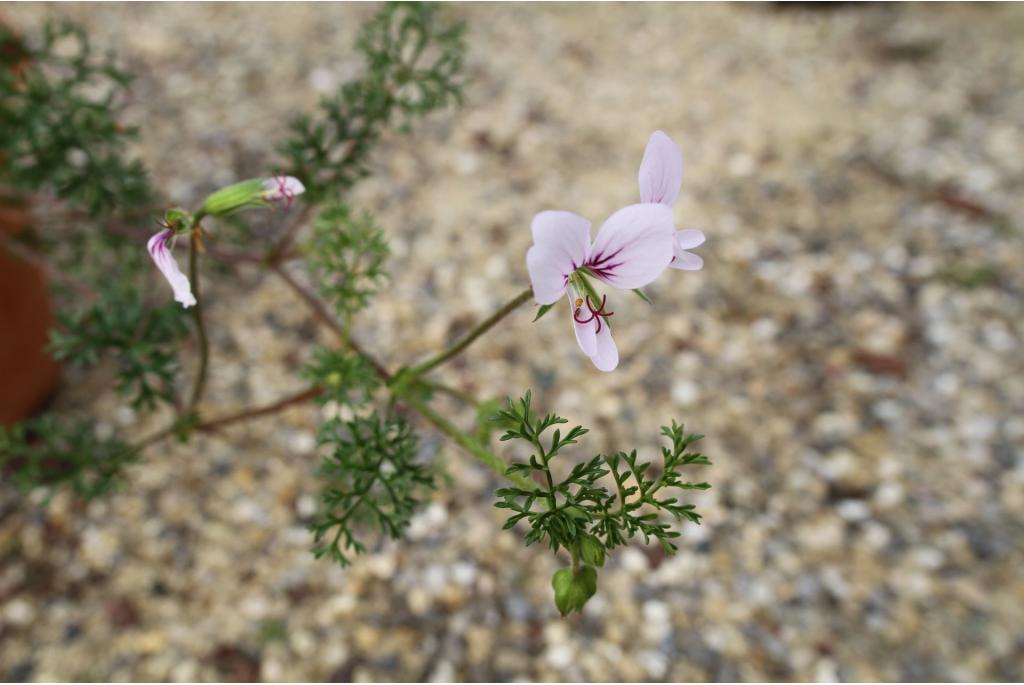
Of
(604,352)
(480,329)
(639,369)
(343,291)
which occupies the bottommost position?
(604,352)

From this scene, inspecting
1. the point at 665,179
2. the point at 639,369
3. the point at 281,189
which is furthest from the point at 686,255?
the point at 639,369

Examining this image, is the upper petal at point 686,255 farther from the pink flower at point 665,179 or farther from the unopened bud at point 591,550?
the unopened bud at point 591,550

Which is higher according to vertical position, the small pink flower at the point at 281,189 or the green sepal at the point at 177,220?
the small pink flower at the point at 281,189

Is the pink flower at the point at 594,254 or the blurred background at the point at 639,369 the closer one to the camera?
the pink flower at the point at 594,254

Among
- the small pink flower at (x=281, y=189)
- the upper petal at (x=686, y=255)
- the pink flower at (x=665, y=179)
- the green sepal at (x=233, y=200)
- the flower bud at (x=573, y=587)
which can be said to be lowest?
the flower bud at (x=573, y=587)

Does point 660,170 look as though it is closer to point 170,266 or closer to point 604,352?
point 604,352

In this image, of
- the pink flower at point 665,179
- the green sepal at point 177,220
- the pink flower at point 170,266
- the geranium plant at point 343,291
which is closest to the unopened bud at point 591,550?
the geranium plant at point 343,291

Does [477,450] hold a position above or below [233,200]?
below

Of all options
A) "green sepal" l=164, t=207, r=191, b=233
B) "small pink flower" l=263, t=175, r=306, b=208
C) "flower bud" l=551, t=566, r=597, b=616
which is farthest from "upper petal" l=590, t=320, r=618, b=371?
"green sepal" l=164, t=207, r=191, b=233
